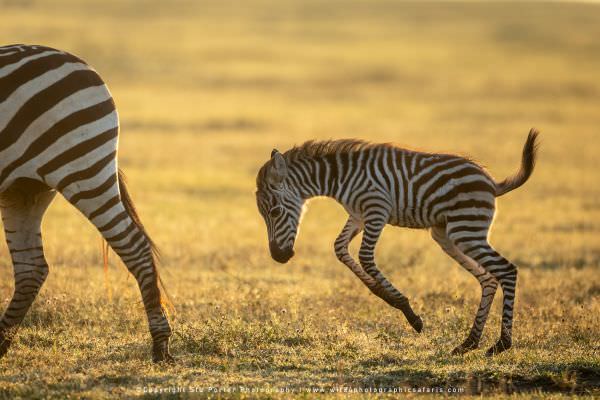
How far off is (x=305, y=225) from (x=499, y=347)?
11.3 meters

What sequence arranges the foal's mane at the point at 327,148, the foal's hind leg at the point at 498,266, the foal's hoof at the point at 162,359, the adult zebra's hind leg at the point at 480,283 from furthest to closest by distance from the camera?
the foal's mane at the point at 327,148, the adult zebra's hind leg at the point at 480,283, the foal's hind leg at the point at 498,266, the foal's hoof at the point at 162,359

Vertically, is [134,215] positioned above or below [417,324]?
above

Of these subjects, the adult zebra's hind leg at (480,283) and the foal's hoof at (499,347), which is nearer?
the foal's hoof at (499,347)

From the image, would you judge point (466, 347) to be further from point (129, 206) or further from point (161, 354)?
point (129, 206)

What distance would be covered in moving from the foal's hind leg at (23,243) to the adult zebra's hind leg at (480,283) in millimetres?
3918

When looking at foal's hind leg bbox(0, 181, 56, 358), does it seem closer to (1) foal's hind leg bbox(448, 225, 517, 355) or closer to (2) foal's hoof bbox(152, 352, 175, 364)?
(2) foal's hoof bbox(152, 352, 175, 364)

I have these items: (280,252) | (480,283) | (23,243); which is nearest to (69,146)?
(23,243)

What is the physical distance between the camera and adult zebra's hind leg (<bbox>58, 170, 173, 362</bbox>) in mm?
7629

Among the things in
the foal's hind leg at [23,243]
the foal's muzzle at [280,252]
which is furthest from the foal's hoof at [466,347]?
the foal's hind leg at [23,243]

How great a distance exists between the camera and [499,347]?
27.9 ft

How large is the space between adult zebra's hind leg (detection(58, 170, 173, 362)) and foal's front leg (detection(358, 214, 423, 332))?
2.18 metres

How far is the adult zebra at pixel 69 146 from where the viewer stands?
7.51 m

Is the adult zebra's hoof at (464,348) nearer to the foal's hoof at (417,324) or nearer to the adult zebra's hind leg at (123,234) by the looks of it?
the foal's hoof at (417,324)

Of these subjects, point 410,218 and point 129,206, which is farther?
point 410,218
